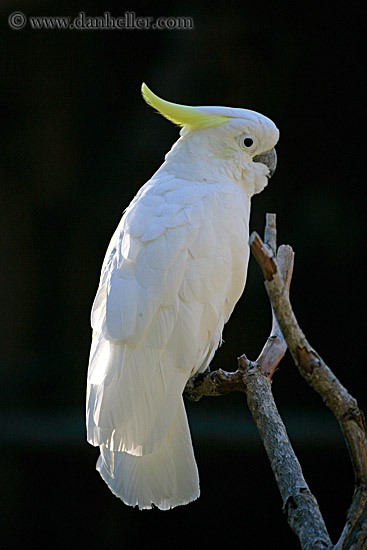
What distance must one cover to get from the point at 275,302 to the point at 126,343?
83 cm

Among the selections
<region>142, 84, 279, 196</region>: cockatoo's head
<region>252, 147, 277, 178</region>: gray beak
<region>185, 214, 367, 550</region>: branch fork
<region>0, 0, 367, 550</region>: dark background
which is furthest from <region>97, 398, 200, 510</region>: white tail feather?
<region>0, 0, 367, 550</region>: dark background

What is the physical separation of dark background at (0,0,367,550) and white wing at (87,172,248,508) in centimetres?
209

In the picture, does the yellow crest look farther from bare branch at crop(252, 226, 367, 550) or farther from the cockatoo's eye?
bare branch at crop(252, 226, 367, 550)

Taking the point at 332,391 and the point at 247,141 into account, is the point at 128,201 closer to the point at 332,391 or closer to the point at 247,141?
the point at 247,141

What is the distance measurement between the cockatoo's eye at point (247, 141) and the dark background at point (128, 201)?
1939mm

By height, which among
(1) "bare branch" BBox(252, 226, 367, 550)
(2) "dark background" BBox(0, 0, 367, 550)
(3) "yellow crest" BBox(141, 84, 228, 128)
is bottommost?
(2) "dark background" BBox(0, 0, 367, 550)

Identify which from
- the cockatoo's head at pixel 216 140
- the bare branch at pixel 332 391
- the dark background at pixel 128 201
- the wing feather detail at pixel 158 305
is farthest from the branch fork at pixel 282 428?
the dark background at pixel 128 201

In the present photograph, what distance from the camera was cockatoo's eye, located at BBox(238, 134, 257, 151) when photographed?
7.99ft

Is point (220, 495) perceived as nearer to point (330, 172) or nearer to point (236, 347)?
point (236, 347)

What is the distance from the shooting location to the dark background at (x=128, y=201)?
4227 mm

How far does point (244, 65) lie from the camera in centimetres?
427

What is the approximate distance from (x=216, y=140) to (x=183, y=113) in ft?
0.47

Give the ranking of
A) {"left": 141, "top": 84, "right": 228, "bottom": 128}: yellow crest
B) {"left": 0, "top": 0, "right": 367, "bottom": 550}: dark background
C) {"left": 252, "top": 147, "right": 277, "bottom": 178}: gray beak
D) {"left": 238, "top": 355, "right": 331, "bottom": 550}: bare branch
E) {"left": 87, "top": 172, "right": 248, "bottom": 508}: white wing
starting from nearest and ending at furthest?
{"left": 238, "top": 355, "right": 331, "bottom": 550}: bare branch → {"left": 87, "top": 172, "right": 248, "bottom": 508}: white wing → {"left": 141, "top": 84, "right": 228, "bottom": 128}: yellow crest → {"left": 252, "top": 147, "right": 277, "bottom": 178}: gray beak → {"left": 0, "top": 0, "right": 367, "bottom": 550}: dark background

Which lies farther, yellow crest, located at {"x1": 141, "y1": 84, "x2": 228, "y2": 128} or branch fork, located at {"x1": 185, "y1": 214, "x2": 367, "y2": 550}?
yellow crest, located at {"x1": 141, "y1": 84, "x2": 228, "y2": 128}
